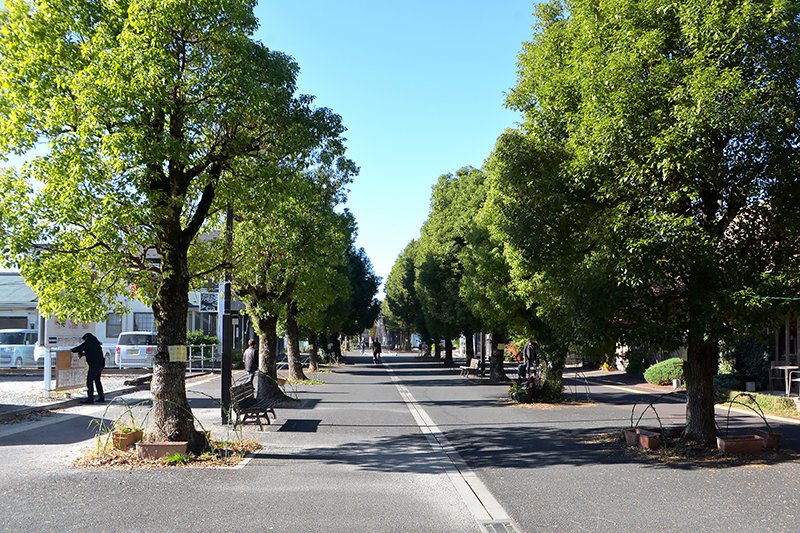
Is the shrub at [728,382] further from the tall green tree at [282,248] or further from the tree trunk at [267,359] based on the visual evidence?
the tree trunk at [267,359]

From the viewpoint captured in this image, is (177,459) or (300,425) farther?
(300,425)

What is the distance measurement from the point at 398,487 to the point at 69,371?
47.5 ft

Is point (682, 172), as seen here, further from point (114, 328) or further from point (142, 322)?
point (142, 322)

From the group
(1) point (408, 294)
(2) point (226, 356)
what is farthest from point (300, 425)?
(1) point (408, 294)

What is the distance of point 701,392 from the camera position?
11062 millimetres

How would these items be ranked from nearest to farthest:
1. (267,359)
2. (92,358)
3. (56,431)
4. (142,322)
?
1. (56,431)
2. (92,358)
3. (267,359)
4. (142,322)

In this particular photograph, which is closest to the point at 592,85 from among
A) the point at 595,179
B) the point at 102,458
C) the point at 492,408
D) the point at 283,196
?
the point at 595,179

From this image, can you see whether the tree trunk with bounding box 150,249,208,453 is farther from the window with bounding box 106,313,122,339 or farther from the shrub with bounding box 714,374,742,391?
the window with bounding box 106,313,122,339

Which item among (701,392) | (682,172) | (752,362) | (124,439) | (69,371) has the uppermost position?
(682,172)

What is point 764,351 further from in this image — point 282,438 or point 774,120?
point 282,438

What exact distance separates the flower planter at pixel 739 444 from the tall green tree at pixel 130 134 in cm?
769

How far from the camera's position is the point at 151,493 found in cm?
798

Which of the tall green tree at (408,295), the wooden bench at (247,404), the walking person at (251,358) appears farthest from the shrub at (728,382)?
the tall green tree at (408,295)

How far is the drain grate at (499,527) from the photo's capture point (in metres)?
6.75
